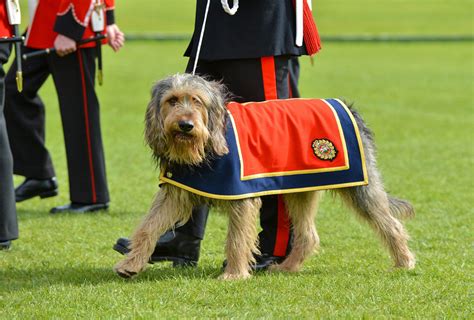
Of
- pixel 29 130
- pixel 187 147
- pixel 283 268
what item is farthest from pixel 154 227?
pixel 29 130

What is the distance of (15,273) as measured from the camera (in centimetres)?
612

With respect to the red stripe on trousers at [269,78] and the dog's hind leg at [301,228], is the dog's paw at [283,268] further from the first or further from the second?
the red stripe on trousers at [269,78]

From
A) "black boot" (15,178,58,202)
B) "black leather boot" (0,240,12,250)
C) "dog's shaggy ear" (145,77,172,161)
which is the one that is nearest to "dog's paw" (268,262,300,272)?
"dog's shaggy ear" (145,77,172,161)

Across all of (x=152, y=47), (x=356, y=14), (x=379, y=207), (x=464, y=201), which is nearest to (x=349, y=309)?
(x=379, y=207)

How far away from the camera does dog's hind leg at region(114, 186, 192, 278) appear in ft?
19.0

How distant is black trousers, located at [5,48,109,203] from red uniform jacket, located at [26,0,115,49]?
5.2 inches

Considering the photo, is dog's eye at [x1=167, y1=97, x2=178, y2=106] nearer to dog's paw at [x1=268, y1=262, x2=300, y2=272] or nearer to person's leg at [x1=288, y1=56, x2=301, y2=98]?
dog's paw at [x1=268, y1=262, x2=300, y2=272]

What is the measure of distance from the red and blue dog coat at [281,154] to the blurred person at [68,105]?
98.4 inches

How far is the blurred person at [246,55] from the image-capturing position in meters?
6.04

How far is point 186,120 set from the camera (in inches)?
214

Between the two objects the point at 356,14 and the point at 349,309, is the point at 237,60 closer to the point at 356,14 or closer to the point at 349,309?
the point at 349,309

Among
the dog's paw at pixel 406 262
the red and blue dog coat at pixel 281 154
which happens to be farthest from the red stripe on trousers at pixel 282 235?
the dog's paw at pixel 406 262

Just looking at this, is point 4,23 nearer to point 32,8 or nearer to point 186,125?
point 186,125

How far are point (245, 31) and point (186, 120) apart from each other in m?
0.86
